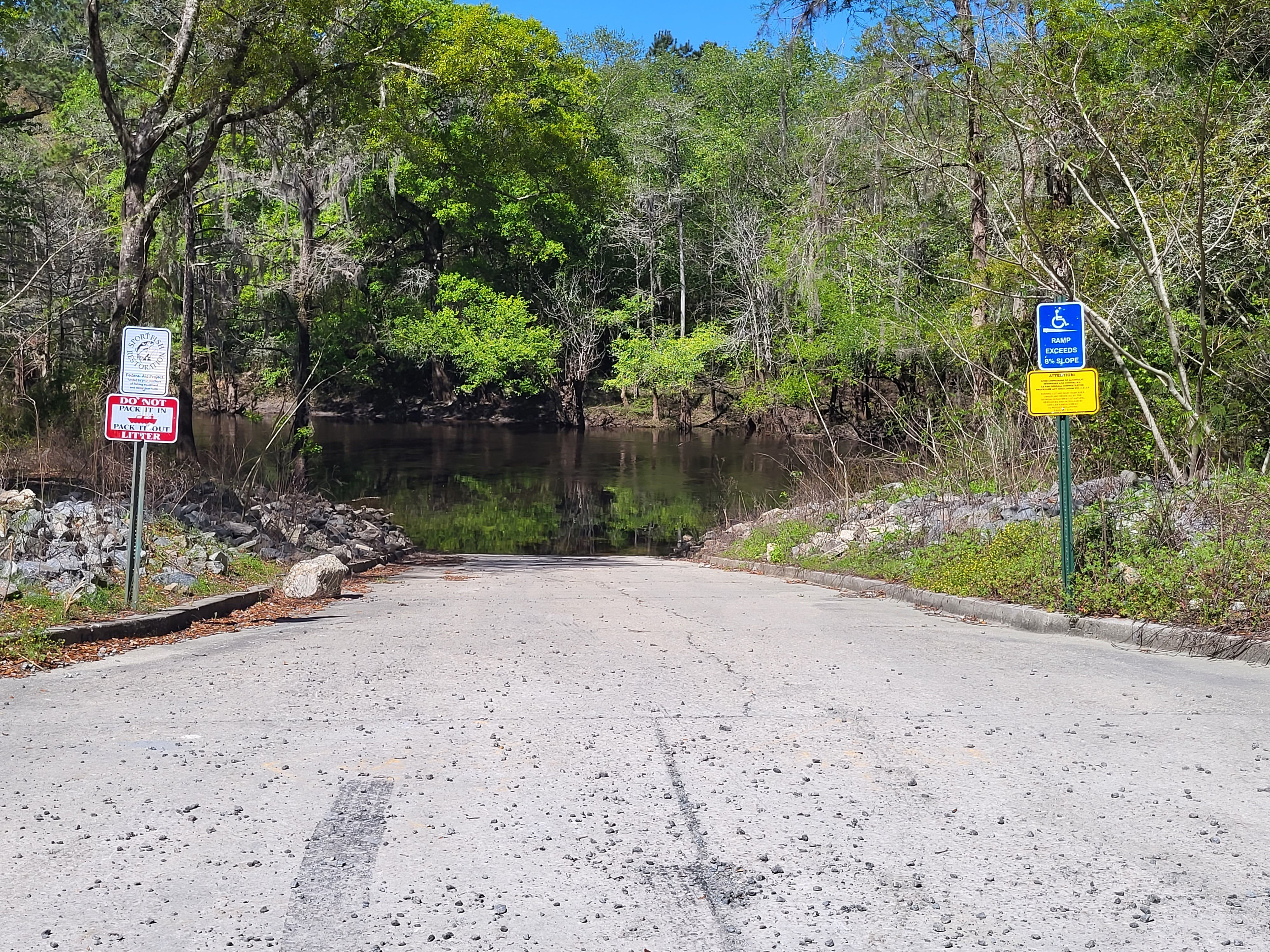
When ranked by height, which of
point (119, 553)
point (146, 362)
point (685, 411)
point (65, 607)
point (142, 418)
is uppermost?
point (685, 411)

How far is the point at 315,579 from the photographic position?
13.5 metres

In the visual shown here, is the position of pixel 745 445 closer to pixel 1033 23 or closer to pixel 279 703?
pixel 1033 23

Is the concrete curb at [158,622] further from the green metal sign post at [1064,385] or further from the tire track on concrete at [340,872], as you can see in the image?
the green metal sign post at [1064,385]

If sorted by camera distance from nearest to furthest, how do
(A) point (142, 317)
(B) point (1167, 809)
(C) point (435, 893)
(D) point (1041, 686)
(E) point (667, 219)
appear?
(C) point (435, 893) → (B) point (1167, 809) → (D) point (1041, 686) → (A) point (142, 317) → (E) point (667, 219)

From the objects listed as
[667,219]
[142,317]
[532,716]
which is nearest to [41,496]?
[142,317]

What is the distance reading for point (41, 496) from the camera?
46.4 ft

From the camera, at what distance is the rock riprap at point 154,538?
11203 mm

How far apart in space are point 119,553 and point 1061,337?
9571mm

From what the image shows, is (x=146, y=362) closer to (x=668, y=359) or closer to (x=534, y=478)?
(x=534, y=478)

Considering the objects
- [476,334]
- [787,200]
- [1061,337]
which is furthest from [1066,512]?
[476,334]

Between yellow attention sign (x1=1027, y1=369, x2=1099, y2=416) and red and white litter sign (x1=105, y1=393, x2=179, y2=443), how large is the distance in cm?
784

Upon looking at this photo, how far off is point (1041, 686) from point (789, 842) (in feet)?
11.5

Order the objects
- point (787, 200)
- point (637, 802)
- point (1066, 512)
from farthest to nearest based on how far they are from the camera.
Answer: point (787, 200) → point (1066, 512) → point (637, 802)

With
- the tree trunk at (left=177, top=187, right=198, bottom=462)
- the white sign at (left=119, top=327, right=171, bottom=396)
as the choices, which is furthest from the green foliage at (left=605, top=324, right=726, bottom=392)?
the white sign at (left=119, top=327, right=171, bottom=396)
